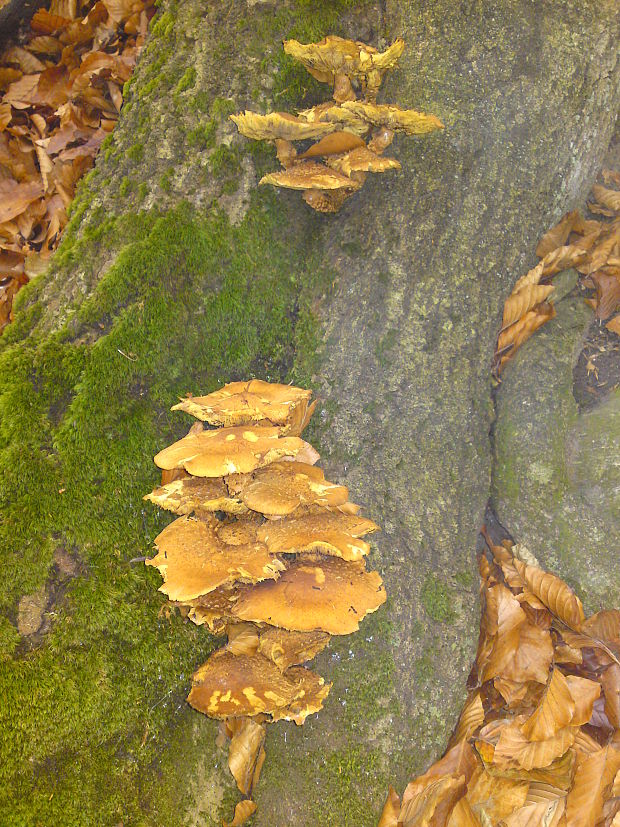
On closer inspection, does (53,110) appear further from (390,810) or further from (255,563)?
(390,810)

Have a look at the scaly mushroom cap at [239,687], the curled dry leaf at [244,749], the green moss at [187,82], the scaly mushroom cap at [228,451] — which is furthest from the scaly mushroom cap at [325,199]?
the curled dry leaf at [244,749]

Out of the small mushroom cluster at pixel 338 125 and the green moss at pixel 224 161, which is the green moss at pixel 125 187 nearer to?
the green moss at pixel 224 161

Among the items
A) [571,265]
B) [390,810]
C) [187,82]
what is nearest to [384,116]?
[187,82]

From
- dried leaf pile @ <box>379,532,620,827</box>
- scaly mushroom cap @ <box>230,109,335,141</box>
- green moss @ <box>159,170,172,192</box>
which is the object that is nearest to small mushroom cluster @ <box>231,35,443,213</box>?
scaly mushroom cap @ <box>230,109,335,141</box>

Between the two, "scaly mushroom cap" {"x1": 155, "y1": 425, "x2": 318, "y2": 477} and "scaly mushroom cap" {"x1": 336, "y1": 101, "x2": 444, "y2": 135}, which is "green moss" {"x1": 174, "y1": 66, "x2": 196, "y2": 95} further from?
"scaly mushroom cap" {"x1": 155, "y1": 425, "x2": 318, "y2": 477}

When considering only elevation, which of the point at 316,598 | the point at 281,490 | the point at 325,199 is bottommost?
the point at 316,598

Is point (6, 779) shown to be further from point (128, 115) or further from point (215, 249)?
point (128, 115)

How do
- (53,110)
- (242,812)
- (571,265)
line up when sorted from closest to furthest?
(242,812) → (571,265) → (53,110)
